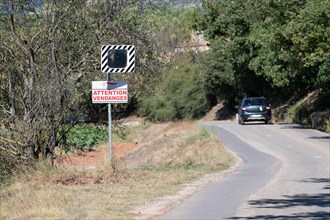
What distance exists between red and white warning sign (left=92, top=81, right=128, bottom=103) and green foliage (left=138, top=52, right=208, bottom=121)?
5049cm

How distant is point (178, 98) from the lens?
68.3 m

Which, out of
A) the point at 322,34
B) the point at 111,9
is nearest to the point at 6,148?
the point at 111,9

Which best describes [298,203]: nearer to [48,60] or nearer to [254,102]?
[48,60]

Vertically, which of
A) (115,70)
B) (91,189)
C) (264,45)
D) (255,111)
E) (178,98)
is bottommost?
(91,189)

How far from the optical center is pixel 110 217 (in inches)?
444

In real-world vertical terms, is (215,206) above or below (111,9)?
below

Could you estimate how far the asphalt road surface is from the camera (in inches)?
484

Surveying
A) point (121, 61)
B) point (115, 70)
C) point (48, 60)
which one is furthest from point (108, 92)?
point (48, 60)

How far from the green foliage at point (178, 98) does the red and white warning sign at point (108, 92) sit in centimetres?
5049

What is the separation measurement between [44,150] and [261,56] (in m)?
30.8

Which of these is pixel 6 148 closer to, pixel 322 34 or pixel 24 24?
pixel 24 24

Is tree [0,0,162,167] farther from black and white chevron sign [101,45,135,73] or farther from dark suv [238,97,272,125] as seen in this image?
dark suv [238,97,272,125]

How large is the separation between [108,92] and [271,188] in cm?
453

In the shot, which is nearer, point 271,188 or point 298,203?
point 298,203
